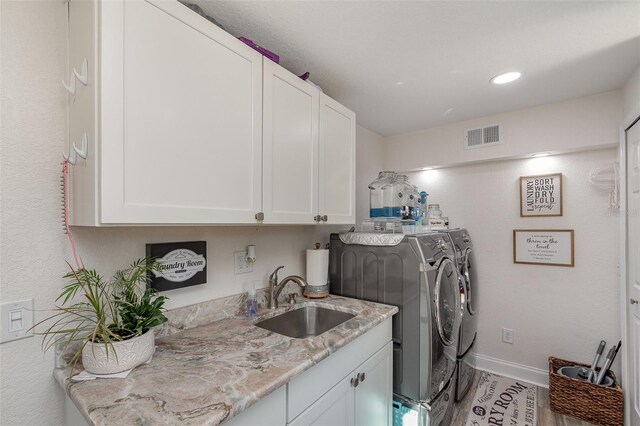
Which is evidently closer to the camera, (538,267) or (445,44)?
(445,44)

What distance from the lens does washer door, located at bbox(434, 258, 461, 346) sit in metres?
1.78

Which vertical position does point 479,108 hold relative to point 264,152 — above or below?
above

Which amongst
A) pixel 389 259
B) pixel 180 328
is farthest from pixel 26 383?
pixel 389 259

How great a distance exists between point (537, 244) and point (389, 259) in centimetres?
153

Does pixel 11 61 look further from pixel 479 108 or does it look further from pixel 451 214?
pixel 451 214

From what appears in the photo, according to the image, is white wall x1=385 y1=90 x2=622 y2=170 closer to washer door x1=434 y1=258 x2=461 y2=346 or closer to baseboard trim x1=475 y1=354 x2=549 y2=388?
washer door x1=434 y1=258 x2=461 y2=346

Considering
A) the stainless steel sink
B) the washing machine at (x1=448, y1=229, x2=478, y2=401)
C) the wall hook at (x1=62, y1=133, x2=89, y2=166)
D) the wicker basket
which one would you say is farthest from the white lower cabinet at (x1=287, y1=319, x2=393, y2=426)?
the wicker basket

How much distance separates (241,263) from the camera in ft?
5.60

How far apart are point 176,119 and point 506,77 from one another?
1978 mm

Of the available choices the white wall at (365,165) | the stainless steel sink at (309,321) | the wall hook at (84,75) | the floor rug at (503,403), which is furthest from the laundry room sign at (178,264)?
the floor rug at (503,403)

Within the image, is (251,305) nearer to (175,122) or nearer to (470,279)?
(175,122)

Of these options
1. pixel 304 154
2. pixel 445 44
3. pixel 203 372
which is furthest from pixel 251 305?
pixel 445 44

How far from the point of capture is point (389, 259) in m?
1.86

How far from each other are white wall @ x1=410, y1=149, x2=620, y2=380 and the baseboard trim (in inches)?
1.6
